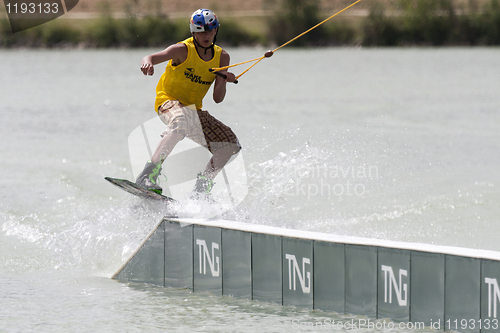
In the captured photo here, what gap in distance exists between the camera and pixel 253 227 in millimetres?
5730

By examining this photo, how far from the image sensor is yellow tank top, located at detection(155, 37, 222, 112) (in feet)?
22.2

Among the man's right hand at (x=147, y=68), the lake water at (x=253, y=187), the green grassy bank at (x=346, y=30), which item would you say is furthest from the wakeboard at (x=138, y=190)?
the green grassy bank at (x=346, y=30)

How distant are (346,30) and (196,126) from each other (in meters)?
53.6

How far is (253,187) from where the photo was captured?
8.12m

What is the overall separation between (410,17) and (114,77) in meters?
31.4

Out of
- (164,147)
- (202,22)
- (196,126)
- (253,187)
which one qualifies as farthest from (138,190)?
(253,187)

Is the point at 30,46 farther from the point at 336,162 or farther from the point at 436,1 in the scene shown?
the point at 336,162

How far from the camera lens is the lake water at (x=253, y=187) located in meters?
5.57

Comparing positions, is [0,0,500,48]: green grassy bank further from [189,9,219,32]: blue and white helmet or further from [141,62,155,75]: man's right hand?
[141,62,155,75]: man's right hand

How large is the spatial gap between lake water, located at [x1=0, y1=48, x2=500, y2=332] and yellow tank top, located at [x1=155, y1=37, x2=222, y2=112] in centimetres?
109

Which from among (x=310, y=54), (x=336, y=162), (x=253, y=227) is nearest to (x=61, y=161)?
(x=336, y=162)

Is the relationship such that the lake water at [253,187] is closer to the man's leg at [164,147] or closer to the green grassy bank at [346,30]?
the man's leg at [164,147]

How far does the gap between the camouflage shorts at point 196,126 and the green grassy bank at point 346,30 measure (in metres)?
51.2

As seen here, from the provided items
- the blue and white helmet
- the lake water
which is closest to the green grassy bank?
Result: the lake water
